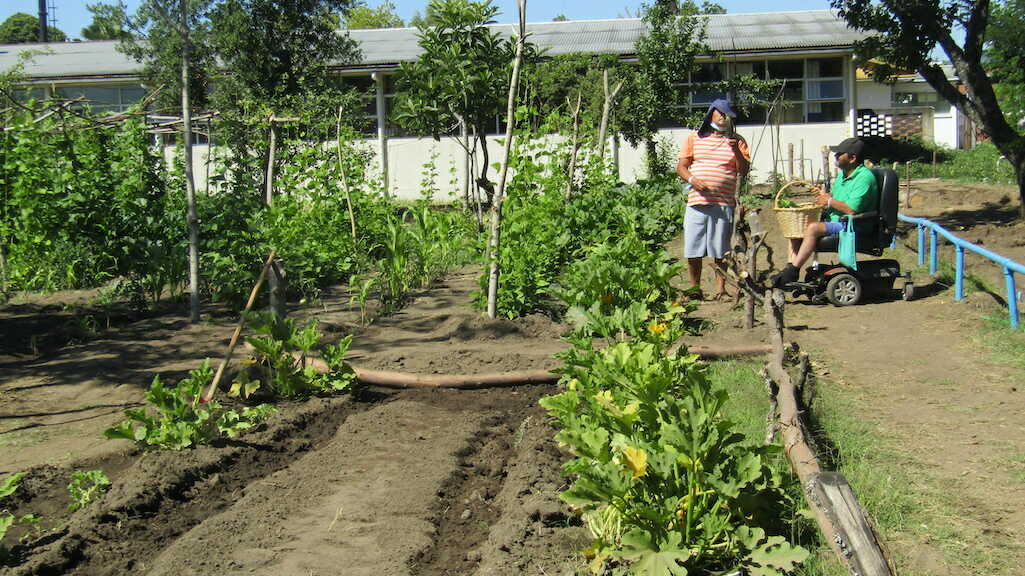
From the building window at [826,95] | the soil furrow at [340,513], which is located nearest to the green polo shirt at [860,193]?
the soil furrow at [340,513]

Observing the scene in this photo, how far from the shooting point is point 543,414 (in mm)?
5867

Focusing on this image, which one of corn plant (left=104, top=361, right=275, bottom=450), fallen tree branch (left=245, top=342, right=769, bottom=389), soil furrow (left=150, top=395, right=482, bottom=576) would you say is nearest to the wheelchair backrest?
fallen tree branch (left=245, top=342, right=769, bottom=389)

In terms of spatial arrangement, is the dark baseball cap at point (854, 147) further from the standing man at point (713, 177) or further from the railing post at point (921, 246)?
the railing post at point (921, 246)

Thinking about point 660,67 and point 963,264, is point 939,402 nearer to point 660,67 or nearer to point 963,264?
point 963,264

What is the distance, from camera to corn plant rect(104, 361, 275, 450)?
5062 mm

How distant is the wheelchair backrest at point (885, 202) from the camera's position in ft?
27.8

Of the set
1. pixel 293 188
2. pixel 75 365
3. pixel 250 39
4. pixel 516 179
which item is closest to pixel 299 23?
pixel 250 39

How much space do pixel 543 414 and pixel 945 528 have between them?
8.39 feet

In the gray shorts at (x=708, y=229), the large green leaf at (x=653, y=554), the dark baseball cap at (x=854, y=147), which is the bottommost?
the large green leaf at (x=653, y=554)

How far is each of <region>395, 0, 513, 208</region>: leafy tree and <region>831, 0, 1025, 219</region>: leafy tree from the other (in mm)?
6194

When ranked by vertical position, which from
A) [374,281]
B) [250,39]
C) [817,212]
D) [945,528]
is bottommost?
[945,528]

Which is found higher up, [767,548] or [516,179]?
[516,179]

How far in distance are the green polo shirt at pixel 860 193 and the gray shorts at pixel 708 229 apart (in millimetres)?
1084

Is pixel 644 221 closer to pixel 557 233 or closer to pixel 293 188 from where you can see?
pixel 557 233
